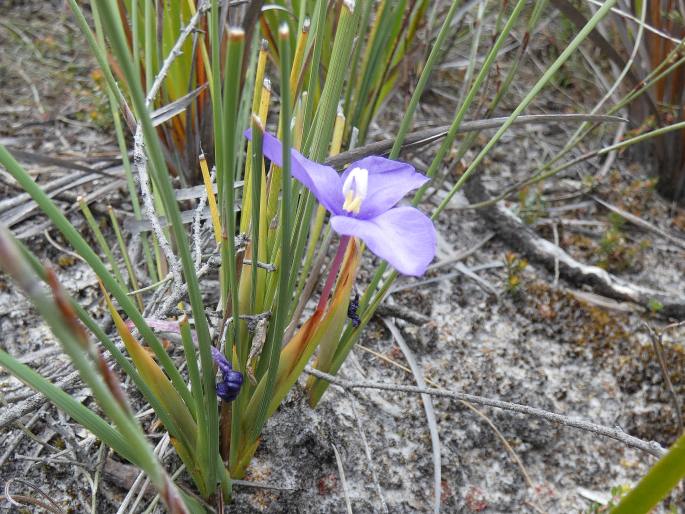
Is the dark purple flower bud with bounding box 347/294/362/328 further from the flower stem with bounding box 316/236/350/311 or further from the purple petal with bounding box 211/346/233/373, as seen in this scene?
the purple petal with bounding box 211/346/233/373

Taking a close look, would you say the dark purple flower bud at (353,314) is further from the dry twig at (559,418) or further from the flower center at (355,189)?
the flower center at (355,189)

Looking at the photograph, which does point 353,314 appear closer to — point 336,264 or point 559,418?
point 336,264

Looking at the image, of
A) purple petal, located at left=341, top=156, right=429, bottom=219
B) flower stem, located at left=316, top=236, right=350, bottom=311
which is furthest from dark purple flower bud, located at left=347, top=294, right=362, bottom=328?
purple petal, located at left=341, top=156, right=429, bottom=219

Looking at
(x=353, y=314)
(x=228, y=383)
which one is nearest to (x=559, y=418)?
(x=353, y=314)

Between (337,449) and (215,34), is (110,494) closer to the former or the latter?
(337,449)

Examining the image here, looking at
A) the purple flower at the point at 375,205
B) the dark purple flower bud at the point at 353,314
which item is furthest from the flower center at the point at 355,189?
the dark purple flower bud at the point at 353,314

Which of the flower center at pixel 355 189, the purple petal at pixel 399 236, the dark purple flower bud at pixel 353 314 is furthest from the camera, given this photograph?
the dark purple flower bud at pixel 353 314
